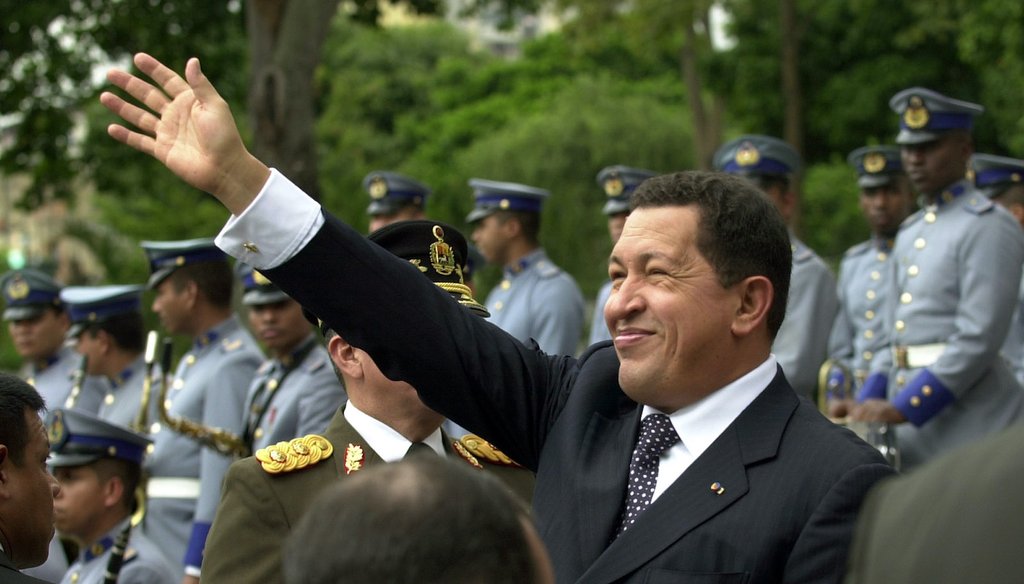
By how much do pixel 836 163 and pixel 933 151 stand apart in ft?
75.7

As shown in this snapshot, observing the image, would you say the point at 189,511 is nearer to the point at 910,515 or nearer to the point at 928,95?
the point at 928,95

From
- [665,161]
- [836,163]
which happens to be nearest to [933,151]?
[836,163]

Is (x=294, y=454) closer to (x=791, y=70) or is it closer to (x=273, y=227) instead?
(x=273, y=227)

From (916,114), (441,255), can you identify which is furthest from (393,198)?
(441,255)

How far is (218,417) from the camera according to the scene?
7.34 m

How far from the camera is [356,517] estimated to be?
164 centimetres

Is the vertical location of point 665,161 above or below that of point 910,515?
below

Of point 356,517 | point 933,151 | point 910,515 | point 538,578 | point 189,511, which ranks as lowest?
point 189,511

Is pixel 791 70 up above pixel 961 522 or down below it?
below

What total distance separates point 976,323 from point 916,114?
102 cm

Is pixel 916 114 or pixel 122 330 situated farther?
pixel 122 330

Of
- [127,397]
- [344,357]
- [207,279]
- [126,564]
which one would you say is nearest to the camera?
[344,357]

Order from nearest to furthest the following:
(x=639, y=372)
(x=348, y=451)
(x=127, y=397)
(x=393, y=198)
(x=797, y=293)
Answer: (x=639, y=372) < (x=348, y=451) < (x=797, y=293) < (x=127, y=397) < (x=393, y=198)

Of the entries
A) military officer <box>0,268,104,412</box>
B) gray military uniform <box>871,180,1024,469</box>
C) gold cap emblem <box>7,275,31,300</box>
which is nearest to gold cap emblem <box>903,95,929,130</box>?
gray military uniform <box>871,180,1024,469</box>
